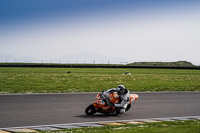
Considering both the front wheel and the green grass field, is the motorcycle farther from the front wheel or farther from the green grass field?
the green grass field

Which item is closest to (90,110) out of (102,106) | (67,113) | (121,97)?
(102,106)

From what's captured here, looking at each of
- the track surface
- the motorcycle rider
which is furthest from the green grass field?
the motorcycle rider

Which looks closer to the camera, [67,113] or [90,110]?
[90,110]

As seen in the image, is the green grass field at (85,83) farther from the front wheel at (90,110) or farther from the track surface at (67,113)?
the front wheel at (90,110)

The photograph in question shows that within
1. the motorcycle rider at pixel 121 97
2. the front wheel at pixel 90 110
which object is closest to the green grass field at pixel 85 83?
the front wheel at pixel 90 110

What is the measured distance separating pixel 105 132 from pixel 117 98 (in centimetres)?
433

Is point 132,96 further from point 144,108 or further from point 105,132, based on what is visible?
point 105,132

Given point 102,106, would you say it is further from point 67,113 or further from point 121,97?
point 67,113

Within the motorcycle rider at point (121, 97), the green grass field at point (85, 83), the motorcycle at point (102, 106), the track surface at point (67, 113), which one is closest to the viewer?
the track surface at point (67, 113)

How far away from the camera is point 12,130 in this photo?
10234 mm

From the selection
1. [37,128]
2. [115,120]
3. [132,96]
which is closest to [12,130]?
[37,128]

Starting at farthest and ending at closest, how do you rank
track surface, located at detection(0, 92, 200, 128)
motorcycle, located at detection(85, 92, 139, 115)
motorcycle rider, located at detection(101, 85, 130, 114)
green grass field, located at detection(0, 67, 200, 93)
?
1. green grass field, located at detection(0, 67, 200, 93)
2. motorcycle rider, located at detection(101, 85, 130, 114)
3. motorcycle, located at detection(85, 92, 139, 115)
4. track surface, located at detection(0, 92, 200, 128)

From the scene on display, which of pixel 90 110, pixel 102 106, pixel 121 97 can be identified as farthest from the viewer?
pixel 121 97

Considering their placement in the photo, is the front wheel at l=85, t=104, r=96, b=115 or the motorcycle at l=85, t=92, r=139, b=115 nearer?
the motorcycle at l=85, t=92, r=139, b=115
